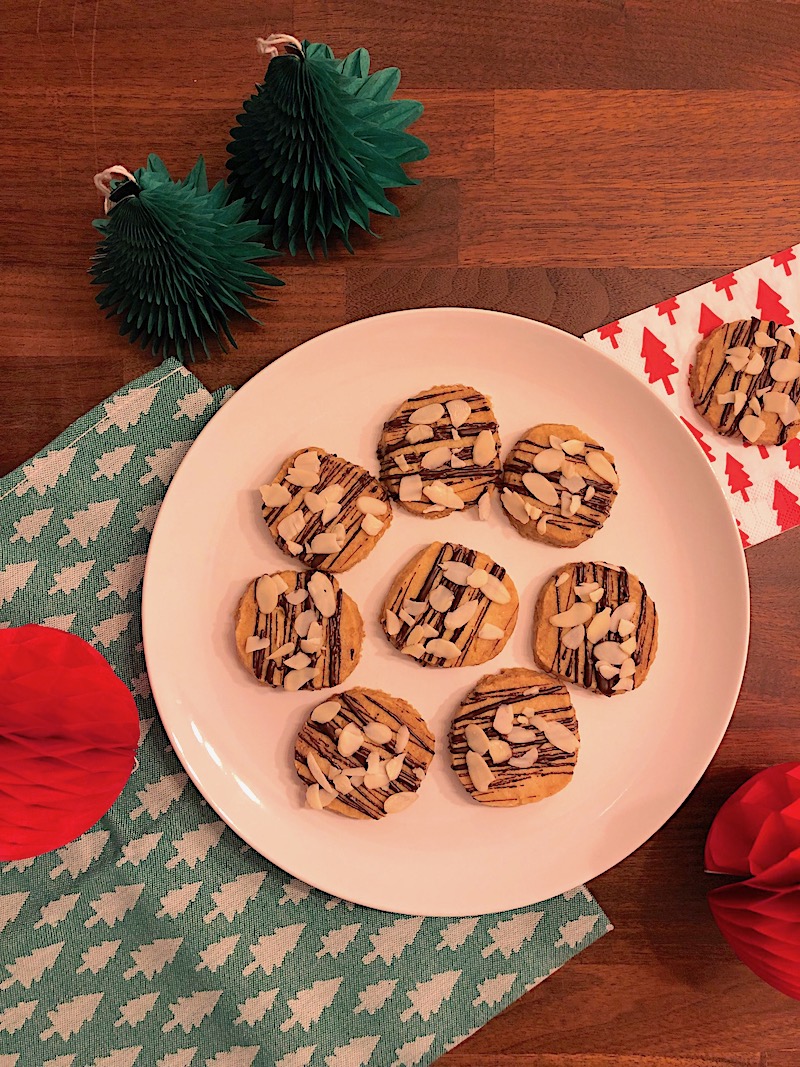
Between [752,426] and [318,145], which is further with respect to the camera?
[752,426]

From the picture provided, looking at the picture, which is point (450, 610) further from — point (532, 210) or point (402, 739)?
point (532, 210)

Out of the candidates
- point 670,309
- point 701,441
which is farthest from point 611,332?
point 701,441

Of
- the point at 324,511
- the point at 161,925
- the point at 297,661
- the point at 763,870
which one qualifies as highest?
the point at 324,511

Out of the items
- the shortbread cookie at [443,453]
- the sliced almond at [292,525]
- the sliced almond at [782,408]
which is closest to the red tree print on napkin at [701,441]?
the sliced almond at [782,408]

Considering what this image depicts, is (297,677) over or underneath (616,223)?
underneath

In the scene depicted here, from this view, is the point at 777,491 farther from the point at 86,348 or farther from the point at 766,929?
the point at 86,348

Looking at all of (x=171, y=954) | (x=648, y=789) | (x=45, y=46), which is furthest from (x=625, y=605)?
(x=45, y=46)

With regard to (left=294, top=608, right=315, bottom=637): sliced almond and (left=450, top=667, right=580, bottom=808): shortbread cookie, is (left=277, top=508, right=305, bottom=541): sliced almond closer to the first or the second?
(left=294, top=608, right=315, bottom=637): sliced almond
